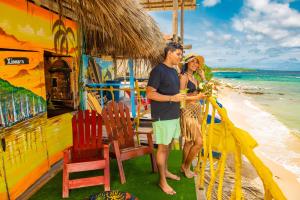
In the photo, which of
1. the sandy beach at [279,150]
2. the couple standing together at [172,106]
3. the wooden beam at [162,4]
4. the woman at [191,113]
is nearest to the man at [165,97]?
the couple standing together at [172,106]

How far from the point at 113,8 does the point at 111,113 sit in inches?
65.9

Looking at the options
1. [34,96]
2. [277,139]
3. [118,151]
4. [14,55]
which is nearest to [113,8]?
[14,55]

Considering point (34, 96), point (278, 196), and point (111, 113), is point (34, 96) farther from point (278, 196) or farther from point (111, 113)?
point (278, 196)

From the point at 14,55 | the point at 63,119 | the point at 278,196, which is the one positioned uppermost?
the point at 14,55

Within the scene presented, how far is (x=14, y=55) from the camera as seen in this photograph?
311cm

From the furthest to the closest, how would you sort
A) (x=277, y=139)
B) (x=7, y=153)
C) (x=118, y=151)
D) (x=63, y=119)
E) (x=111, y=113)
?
(x=277, y=139), (x=63, y=119), (x=111, y=113), (x=118, y=151), (x=7, y=153)

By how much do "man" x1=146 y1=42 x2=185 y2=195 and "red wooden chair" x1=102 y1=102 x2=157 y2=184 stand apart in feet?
2.34

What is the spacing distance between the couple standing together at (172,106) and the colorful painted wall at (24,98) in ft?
5.89

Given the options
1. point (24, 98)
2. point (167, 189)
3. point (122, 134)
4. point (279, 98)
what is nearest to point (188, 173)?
point (167, 189)

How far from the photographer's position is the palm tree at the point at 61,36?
4.20m

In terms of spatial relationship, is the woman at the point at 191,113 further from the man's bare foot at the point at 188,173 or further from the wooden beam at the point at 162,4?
the wooden beam at the point at 162,4

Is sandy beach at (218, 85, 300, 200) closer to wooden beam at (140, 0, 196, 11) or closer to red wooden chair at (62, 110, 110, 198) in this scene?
red wooden chair at (62, 110, 110, 198)

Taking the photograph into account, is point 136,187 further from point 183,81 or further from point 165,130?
point 183,81

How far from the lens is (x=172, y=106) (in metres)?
3.04
